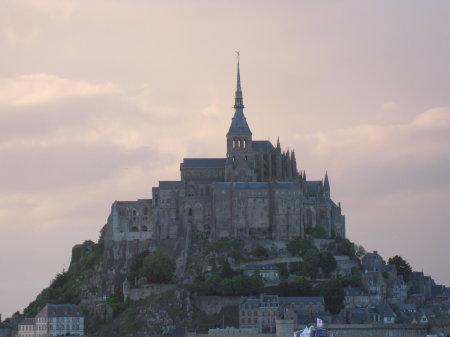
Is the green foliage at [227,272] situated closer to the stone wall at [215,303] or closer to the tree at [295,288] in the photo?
the stone wall at [215,303]

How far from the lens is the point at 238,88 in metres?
163

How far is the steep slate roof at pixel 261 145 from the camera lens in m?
160

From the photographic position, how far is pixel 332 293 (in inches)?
5595

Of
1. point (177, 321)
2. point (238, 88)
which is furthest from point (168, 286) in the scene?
point (238, 88)

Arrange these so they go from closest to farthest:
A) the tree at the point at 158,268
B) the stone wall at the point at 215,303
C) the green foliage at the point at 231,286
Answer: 1. the stone wall at the point at 215,303
2. the green foliage at the point at 231,286
3. the tree at the point at 158,268

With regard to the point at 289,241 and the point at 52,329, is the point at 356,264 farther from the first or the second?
the point at 52,329

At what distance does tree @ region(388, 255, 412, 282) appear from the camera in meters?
154

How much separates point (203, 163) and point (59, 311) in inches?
879

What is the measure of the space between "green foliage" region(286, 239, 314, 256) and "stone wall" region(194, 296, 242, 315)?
9.89m

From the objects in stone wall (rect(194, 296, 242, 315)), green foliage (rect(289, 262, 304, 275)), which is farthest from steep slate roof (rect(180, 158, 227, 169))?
stone wall (rect(194, 296, 242, 315))

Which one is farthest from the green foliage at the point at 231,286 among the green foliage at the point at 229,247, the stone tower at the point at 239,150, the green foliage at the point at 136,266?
the stone tower at the point at 239,150

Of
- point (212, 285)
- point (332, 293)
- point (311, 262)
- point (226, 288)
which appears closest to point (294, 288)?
point (332, 293)

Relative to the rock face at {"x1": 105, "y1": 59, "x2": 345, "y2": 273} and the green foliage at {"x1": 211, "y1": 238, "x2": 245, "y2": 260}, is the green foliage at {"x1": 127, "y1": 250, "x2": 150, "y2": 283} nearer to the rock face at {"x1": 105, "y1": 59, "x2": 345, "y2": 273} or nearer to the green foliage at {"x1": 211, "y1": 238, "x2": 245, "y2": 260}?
the rock face at {"x1": 105, "y1": 59, "x2": 345, "y2": 273}

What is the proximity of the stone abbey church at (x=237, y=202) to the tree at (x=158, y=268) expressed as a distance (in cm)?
508
